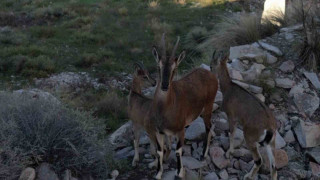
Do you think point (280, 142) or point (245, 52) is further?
point (245, 52)

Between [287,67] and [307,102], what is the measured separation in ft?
3.85

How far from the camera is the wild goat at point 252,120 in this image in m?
5.85

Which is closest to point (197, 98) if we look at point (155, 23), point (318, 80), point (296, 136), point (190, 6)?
point (296, 136)

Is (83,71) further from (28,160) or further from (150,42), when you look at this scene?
(28,160)

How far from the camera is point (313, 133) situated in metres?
7.41

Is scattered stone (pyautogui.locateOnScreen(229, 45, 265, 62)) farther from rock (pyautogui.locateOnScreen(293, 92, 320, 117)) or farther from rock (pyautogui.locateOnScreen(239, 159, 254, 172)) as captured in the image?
rock (pyautogui.locateOnScreen(239, 159, 254, 172))

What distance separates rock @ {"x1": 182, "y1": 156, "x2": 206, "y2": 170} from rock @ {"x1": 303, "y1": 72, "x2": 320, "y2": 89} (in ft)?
12.6

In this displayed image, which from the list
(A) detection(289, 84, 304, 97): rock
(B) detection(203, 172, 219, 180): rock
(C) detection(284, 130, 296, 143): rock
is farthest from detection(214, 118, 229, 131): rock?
(A) detection(289, 84, 304, 97): rock

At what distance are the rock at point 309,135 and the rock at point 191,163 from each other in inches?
78.7

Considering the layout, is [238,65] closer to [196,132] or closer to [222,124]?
[222,124]

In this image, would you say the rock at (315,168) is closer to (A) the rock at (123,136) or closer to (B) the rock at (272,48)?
(A) the rock at (123,136)

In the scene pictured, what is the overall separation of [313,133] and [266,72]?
6.73ft

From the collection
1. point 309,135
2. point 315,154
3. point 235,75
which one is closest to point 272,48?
point 235,75

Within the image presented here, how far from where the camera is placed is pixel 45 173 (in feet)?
18.5
